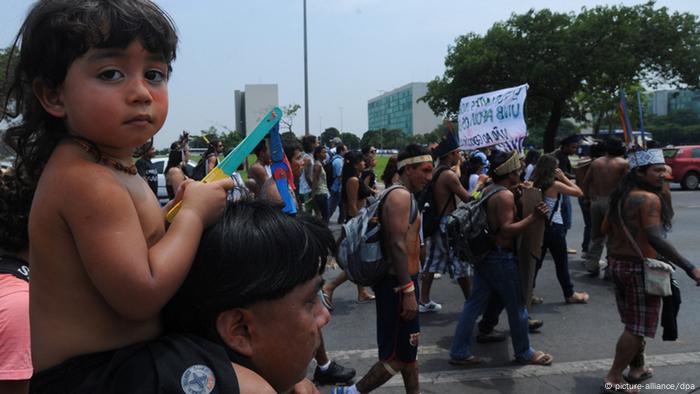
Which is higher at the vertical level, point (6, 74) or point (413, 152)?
point (6, 74)

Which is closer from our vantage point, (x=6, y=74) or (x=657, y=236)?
(x=6, y=74)

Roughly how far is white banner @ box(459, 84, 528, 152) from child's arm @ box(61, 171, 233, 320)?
7.35 metres

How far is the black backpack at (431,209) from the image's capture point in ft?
20.6

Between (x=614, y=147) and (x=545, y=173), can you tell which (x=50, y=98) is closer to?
(x=545, y=173)

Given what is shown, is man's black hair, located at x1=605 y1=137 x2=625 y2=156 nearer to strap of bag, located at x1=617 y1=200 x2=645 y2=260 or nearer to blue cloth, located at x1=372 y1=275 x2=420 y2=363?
strap of bag, located at x1=617 y1=200 x2=645 y2=260

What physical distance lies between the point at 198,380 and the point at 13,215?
1165mm

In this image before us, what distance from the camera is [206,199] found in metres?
1.21

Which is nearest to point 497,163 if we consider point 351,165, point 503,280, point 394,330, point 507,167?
point 507,167

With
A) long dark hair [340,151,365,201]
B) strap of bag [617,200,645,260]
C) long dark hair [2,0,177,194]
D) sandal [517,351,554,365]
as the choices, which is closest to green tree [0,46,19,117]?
long dark hair [2,0,177,194]

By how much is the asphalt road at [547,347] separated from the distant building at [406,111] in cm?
12486

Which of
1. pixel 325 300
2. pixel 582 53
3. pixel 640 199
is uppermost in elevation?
pixel 582 53

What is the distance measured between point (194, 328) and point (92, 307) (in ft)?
0.65

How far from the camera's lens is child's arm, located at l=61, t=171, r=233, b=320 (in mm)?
1060

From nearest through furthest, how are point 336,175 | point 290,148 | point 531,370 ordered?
1. point 531,370
2. point 290,148
3. point 336,175
